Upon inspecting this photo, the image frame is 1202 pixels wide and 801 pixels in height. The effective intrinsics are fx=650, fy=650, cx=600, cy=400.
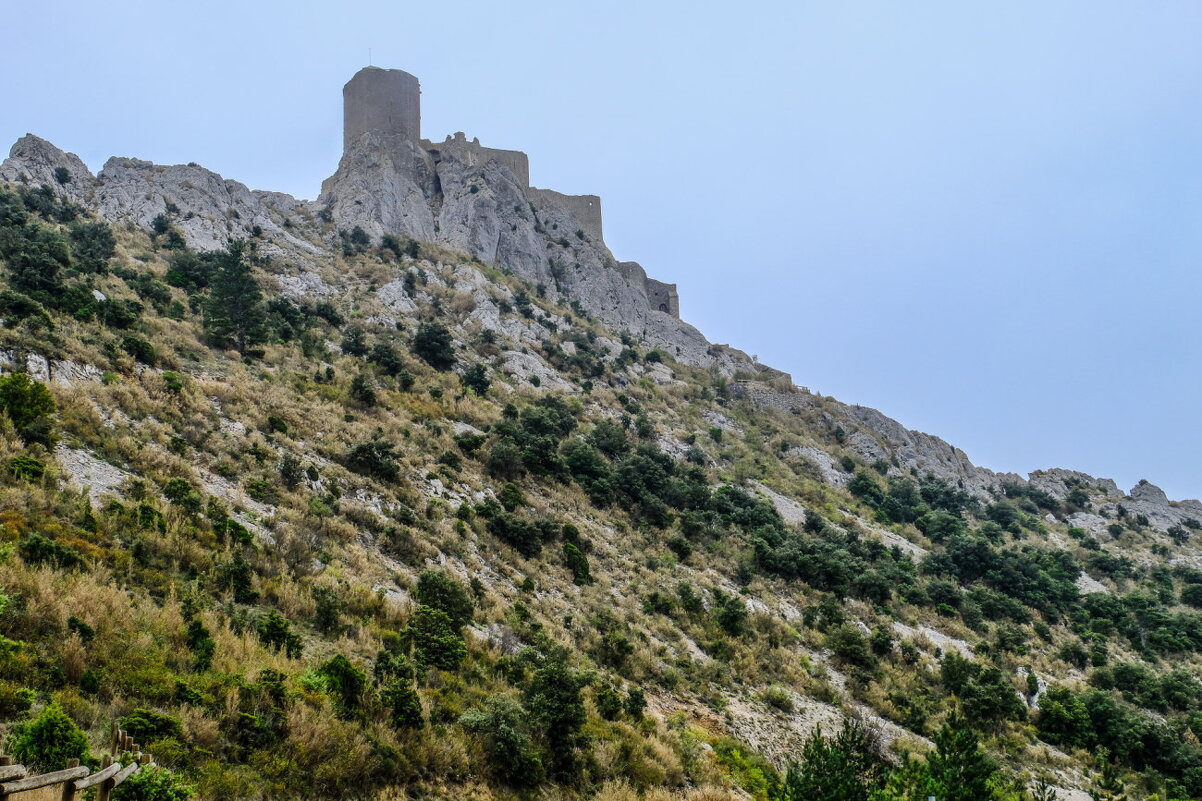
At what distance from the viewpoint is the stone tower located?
6309cm

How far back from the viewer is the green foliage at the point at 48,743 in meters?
5.51

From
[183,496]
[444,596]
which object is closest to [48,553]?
[183,496]

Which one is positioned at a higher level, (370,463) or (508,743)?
(370,463)

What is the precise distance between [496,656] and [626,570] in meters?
9.64

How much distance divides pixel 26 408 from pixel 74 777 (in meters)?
11.6

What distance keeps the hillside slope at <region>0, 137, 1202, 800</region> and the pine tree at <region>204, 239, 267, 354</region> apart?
0.16m

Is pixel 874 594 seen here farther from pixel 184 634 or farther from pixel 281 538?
pixel 184 634

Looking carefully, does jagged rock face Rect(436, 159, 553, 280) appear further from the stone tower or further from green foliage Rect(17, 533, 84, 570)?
green foliage Rect(17, 533, 84, 570)

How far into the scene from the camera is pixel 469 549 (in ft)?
60.1

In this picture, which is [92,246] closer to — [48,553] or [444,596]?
[48,553]

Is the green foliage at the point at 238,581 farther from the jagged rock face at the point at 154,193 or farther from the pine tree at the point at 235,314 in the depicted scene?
the jagged rock face at the point at 154,193

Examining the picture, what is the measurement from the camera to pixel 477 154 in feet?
234

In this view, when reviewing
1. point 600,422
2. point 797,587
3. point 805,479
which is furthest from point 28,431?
point 805,479

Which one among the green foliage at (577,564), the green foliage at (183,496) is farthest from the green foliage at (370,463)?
→ the green foliage at (577,564)
